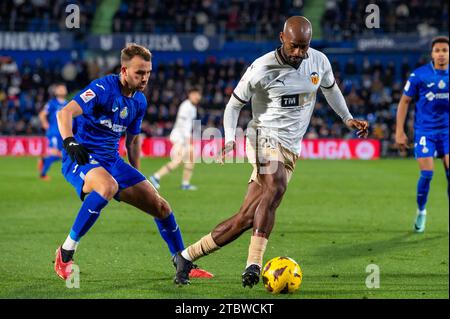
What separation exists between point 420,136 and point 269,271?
16.8ft

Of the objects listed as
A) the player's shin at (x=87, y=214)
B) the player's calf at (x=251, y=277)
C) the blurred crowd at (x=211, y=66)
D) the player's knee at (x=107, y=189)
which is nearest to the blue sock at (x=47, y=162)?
the blurred crowd at (x=211, y=66)

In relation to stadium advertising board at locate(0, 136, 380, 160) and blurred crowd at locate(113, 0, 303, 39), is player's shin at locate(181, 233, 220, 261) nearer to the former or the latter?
stadium advertising board at locate(0, 136, 380, 160)

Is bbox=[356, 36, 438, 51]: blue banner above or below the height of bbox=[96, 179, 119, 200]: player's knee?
above

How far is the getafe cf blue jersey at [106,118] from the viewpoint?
23.5 feet

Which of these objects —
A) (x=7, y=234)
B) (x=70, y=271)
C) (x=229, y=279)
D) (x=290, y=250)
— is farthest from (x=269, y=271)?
(x=7, y=234)

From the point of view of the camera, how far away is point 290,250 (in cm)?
918

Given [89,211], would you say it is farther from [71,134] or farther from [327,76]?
[327,76]

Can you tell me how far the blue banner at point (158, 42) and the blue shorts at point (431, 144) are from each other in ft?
77.3

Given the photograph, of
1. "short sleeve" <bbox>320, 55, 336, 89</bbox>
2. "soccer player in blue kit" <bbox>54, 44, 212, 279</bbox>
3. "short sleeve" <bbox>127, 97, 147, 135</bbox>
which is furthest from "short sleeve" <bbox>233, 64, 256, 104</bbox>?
"short sleeve" <bbox>127, 97, 147, 135</bbox>

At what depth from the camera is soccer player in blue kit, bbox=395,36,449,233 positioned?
10773 mm

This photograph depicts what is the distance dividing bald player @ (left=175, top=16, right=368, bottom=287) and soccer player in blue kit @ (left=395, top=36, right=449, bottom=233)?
3.75 m

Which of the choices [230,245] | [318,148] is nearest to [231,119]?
[230,245]

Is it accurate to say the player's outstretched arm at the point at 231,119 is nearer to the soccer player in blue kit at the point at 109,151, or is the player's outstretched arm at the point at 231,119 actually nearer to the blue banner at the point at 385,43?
the soccer player in blue kit at the point at 109,151

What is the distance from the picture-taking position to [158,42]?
111 ft
